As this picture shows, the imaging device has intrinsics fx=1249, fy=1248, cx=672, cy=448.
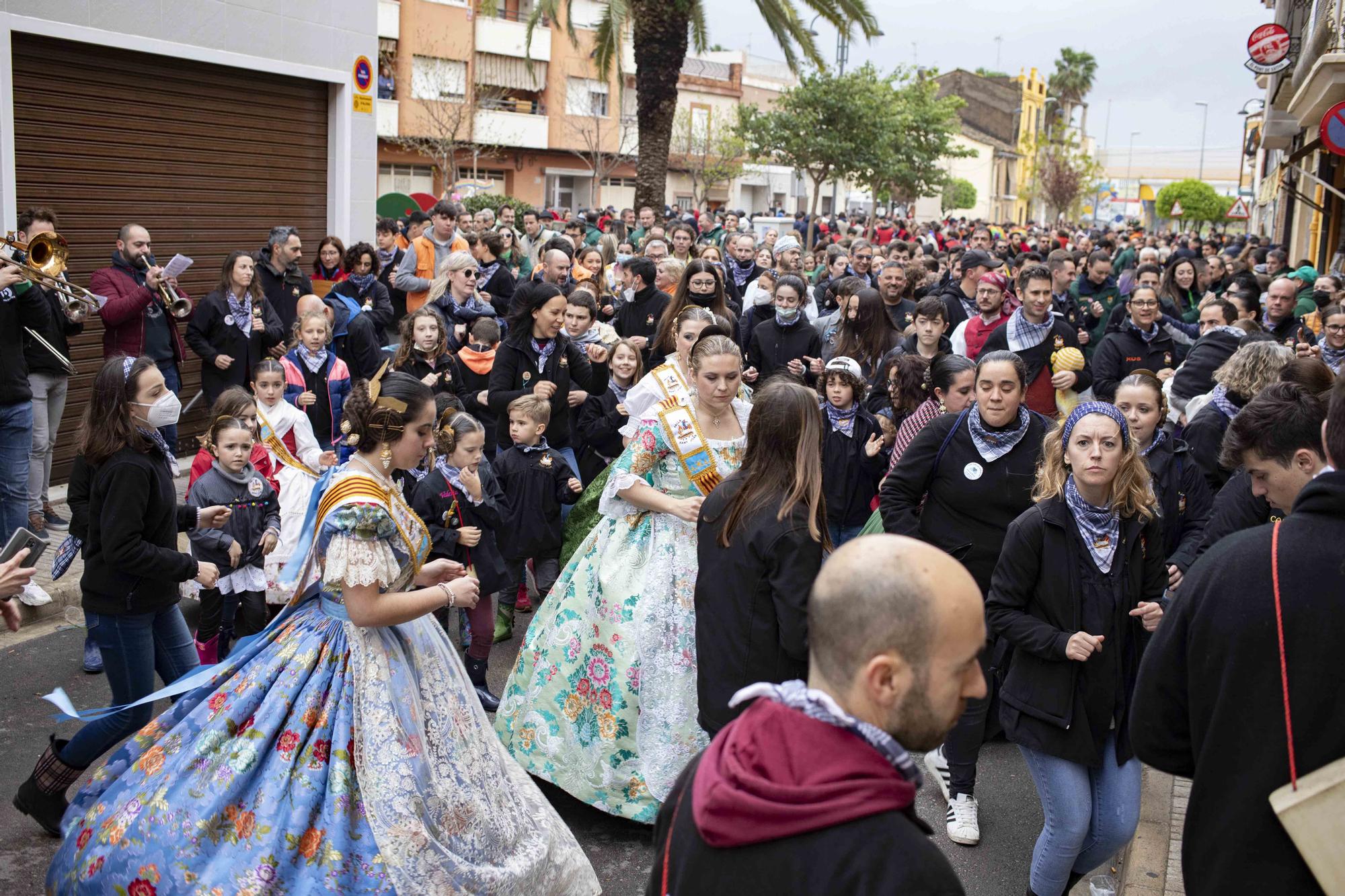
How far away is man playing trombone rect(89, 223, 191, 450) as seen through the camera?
29.7ft

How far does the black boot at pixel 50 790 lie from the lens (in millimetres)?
4691

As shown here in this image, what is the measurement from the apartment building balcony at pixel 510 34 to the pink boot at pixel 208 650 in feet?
132

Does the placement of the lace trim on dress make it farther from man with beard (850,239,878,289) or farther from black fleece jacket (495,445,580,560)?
man with beard (850,239,878,289)

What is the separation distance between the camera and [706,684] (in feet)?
13.8

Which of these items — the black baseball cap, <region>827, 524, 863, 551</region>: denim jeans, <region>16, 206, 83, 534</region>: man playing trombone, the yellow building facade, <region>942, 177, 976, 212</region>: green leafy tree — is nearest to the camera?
<region>827, 524, 863, 551</region>: denim jeans

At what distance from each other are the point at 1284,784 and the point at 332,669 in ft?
9.17

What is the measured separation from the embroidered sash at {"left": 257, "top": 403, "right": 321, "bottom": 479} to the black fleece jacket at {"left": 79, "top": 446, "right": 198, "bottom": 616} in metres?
2.55

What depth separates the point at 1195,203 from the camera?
57.6 m

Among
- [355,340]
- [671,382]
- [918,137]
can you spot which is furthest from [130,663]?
[918,137]

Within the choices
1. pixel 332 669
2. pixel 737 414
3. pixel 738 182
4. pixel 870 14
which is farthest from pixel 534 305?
pixel 738 182

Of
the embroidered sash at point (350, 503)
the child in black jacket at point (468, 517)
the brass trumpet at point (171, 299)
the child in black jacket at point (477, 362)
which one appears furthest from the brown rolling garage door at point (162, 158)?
the embroidered sash at point (350, 503)

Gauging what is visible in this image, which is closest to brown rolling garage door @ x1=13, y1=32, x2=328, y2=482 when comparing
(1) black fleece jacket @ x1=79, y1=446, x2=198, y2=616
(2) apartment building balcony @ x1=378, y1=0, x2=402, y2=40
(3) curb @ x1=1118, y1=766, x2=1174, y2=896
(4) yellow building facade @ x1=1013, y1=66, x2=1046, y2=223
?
(1) black fleece jacket @ x1=79, y1=446, x2=198, y2=616

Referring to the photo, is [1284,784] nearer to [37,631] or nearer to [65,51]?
[37,631]

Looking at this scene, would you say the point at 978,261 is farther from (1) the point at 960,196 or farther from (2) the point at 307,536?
(1) the point at 960,196
